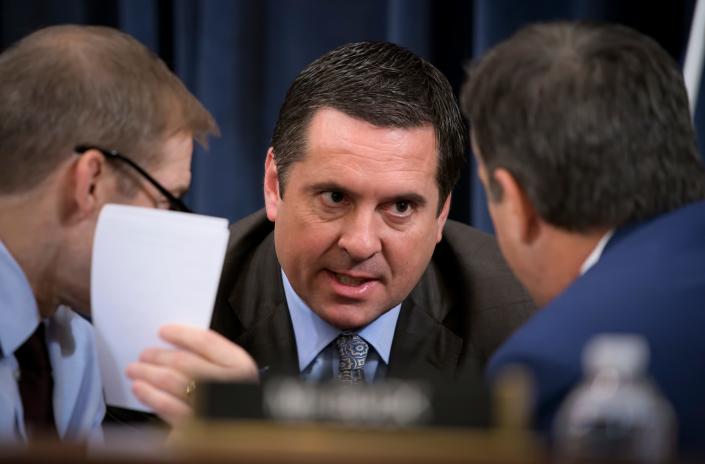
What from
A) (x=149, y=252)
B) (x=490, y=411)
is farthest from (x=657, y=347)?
(x=149, y=252)

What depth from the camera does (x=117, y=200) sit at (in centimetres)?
155

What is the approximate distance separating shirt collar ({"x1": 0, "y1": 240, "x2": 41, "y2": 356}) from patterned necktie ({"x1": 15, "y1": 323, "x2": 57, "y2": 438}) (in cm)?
5

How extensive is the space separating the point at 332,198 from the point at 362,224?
8 cm

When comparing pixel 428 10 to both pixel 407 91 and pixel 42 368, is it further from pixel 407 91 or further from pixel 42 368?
pixel 42 368

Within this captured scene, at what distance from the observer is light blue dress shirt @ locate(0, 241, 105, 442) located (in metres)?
1.51

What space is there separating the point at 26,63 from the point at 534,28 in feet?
2.29

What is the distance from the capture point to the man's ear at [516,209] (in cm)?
140

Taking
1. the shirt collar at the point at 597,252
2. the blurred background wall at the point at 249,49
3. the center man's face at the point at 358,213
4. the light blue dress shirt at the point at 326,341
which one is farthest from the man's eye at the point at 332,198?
the blurred background wall at the point at 249,49

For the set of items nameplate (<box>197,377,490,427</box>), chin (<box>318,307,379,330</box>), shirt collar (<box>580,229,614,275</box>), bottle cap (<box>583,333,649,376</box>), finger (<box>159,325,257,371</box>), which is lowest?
chin (<box>318,307,379,330</box>)

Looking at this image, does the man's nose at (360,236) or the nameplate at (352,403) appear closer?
the nameplate at (352,403)

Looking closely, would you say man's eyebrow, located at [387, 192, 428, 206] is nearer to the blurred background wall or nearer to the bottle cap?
the blurred background wall

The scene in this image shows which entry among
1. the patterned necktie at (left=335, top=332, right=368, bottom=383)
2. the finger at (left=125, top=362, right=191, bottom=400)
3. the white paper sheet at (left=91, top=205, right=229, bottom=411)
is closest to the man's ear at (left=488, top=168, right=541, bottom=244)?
the white paper sheet at (left=91, top=205, right=229, bottom=411)

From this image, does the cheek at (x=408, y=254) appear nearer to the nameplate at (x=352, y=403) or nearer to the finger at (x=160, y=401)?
the finger at (x=160, y=401)

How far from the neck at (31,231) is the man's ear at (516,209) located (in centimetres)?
62
